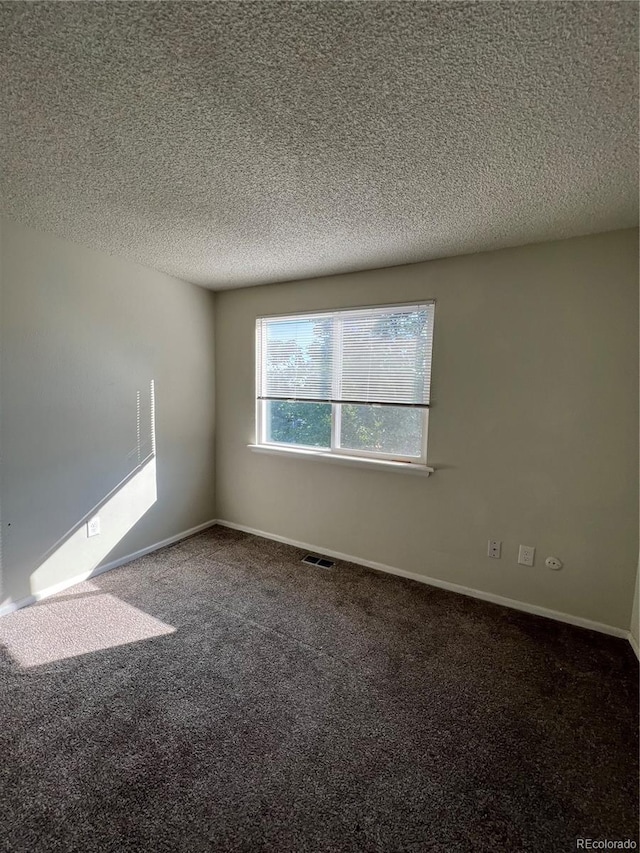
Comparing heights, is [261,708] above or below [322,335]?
below

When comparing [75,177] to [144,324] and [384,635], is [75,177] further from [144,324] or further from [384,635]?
[384,635]

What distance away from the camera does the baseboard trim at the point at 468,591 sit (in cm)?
215

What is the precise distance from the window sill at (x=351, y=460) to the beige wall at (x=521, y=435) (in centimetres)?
8

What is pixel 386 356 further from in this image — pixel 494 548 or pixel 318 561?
pixel 318 561

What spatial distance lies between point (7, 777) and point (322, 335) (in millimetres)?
2842

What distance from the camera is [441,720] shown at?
151 centimetres

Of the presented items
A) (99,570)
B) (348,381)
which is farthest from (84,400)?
(348,381)

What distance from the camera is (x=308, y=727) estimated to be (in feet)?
4.84

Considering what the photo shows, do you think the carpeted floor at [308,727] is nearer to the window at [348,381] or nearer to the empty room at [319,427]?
the empty room at [319,427]

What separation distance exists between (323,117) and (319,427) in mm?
2131

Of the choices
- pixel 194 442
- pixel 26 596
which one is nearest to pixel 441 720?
pixel 26 596

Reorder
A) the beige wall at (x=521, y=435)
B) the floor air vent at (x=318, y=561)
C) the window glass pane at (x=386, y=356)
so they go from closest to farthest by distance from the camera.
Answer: the beige wall at (x=521, y=435), the window glass pane at (x=386, y=356), the floor air vent at (x=318, y=561)

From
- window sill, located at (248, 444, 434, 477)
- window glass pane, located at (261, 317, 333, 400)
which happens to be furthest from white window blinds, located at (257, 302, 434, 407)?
window sill, located at (248, 444, 434, 477)

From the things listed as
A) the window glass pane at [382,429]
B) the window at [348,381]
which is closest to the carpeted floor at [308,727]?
the window glass pane at [382,429]
